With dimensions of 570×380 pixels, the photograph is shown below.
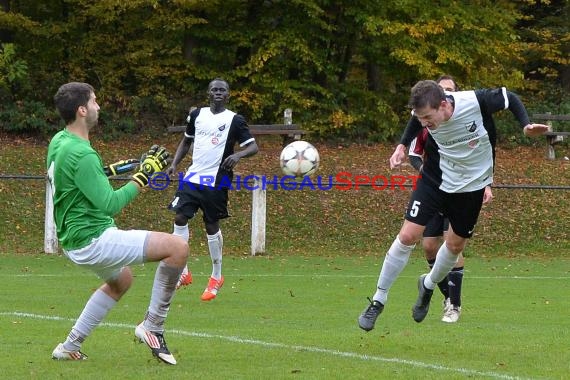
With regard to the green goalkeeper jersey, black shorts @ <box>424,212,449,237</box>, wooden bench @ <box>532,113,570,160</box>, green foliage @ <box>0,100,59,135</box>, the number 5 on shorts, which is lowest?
green foliage @ <box>0,100,59,135</box>

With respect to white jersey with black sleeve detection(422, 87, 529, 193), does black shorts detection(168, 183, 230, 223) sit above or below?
below

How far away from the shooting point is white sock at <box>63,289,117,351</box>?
23.9ft

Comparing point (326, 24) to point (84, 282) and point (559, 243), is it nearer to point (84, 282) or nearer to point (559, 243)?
point (559, 243)

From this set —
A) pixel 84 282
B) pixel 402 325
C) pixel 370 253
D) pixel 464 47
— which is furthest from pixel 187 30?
pixel 402 325

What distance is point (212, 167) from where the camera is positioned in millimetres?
11914

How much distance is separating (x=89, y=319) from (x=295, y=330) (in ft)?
7.53

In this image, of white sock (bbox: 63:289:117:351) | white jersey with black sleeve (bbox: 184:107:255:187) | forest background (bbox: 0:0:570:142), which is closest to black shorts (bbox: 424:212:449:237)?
white jersey with black sleeve (bbox: 184:107:255:187)

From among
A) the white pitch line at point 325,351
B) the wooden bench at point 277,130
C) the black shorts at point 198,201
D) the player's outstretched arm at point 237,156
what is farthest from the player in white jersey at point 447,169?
the wooden bench at point 277,130

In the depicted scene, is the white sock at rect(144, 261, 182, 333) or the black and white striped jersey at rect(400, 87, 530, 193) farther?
the black and white striped jersey at rect(400, 87, 530, 193)

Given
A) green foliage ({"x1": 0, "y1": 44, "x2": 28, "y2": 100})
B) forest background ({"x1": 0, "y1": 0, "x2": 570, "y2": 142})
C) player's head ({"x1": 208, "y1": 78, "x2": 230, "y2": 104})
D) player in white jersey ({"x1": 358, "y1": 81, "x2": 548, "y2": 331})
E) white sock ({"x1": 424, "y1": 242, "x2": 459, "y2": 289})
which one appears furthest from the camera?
forest background ({"x1": 0, "y1": 0, "x2": 570, "y2": 142})

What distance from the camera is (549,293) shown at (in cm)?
1281

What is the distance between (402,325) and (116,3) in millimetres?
18250

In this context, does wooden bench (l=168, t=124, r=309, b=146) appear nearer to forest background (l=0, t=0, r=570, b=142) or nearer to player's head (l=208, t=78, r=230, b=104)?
forest background (l=0, t=0, r=570, b=142)

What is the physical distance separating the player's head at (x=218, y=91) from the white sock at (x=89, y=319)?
4.81 meters
